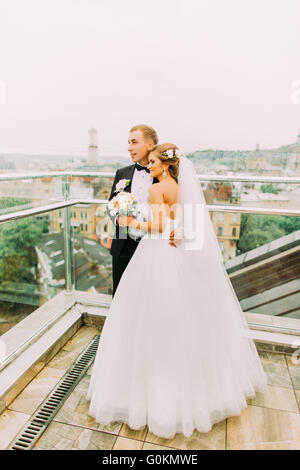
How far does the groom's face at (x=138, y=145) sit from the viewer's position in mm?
1998

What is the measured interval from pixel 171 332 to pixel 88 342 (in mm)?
1192

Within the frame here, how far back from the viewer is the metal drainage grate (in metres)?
1.58

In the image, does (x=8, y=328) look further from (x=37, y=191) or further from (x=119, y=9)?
(x=119, y=9)

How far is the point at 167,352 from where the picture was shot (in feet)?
5.51

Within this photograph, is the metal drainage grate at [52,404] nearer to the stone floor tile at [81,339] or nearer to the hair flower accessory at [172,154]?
the stone floor tile at [81,339]

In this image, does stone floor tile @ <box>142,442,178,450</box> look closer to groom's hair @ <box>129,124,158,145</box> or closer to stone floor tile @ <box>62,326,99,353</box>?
stone floor tile @ <box>62,326,99,353</box>

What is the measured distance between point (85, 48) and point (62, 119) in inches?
218

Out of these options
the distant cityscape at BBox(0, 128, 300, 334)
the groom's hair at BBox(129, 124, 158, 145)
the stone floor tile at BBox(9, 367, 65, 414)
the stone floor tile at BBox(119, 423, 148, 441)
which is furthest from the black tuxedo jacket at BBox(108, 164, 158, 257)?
the stone floor tile at BBox(119, 423, 148, 441)

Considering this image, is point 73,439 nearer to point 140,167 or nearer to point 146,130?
point 140,167

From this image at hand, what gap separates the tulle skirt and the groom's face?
0.66 meters

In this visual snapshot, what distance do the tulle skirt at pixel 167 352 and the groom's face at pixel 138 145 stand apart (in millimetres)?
658

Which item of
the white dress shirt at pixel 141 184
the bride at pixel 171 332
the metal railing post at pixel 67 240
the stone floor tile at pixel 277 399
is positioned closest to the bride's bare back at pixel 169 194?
the bride at pixel 171 332

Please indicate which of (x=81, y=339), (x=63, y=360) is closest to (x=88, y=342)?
(x=81, y=339)
